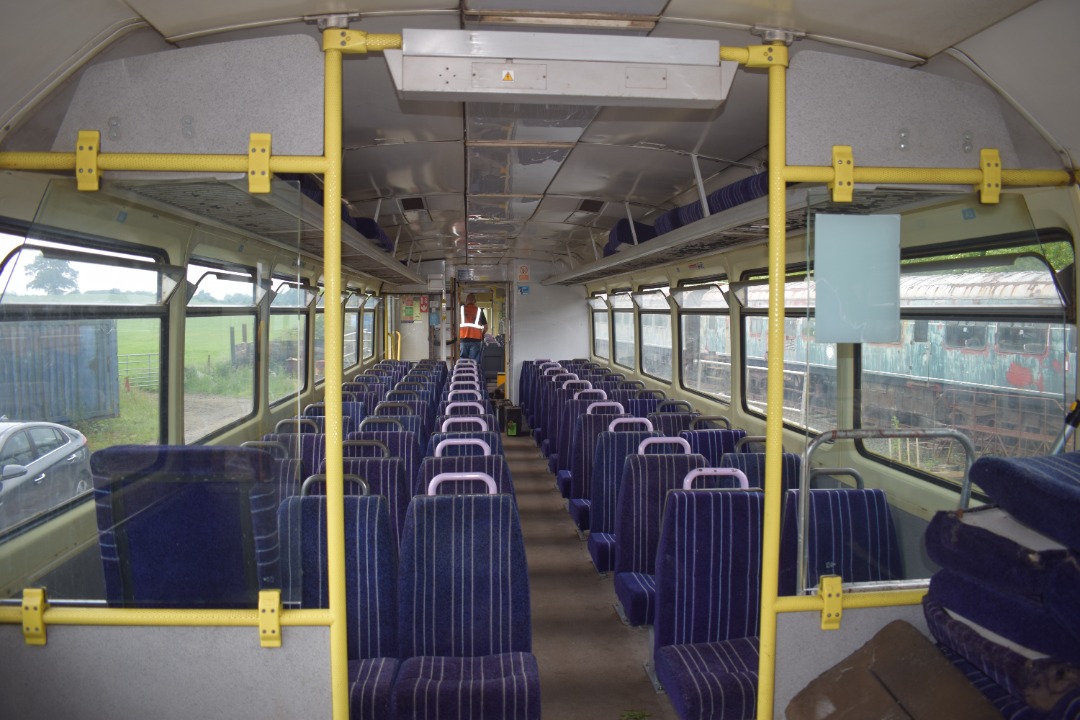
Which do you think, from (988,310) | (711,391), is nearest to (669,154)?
(988,310)

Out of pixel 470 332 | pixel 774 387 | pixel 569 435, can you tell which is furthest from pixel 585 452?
pixel 470 332

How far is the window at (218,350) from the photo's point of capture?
10.3 ft

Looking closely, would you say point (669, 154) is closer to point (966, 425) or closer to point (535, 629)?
point (966, 425)

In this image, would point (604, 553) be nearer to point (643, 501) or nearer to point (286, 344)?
point (643, 501)

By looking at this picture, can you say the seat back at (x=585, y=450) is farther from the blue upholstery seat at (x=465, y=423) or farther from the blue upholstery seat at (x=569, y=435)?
the blue upholstery seat at (x=465, y=423)

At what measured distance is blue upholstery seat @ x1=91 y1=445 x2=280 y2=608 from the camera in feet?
7.29

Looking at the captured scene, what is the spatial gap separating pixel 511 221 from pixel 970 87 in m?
6.31

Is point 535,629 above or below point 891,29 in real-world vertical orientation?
below

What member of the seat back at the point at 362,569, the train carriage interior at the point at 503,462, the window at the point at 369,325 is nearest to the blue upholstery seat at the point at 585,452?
the train carriage interior at the point at 503,462

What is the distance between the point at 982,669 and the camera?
1.93 metres

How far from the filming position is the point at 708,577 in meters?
3.15

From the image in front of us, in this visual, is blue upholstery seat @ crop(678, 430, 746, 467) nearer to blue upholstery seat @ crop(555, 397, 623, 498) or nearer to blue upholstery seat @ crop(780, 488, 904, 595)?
blue upholstery seat @ crop(555, 397, 623, 498)

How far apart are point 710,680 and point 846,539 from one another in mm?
783

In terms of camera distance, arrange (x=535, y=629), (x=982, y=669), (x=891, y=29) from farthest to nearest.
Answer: (x=535, y=629), (x=891, y=29), (x=982, y=669)
